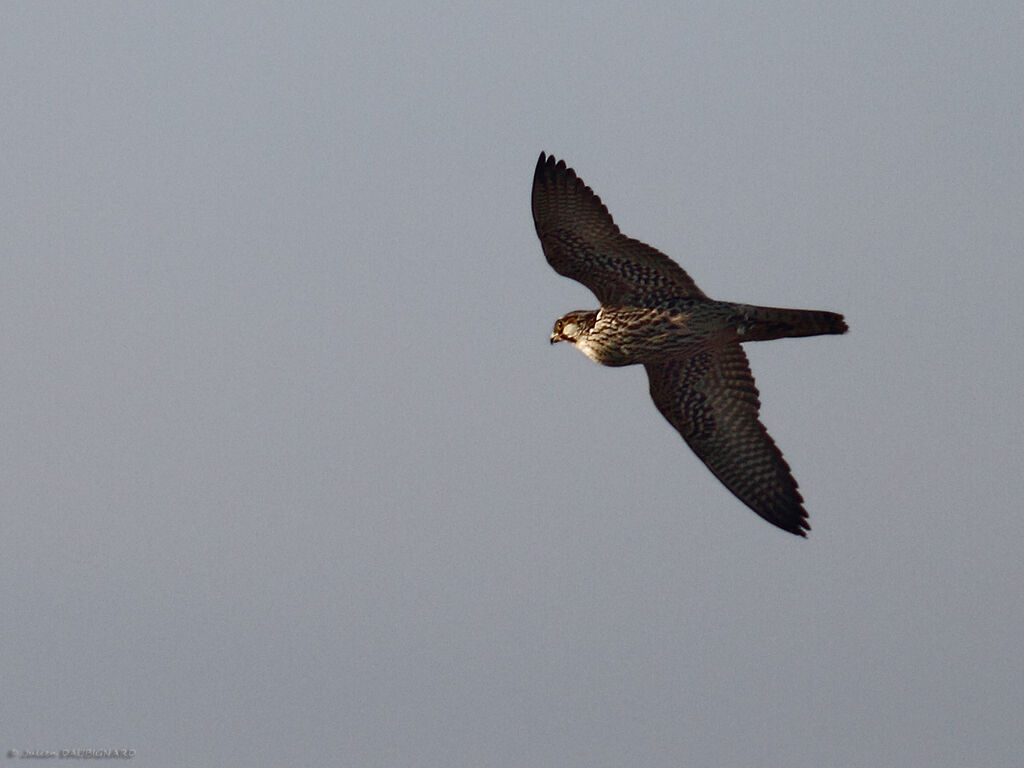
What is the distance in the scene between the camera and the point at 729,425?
1841 cm

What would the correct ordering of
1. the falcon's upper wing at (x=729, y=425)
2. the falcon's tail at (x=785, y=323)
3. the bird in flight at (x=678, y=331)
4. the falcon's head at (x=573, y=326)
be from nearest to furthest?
the falcon's tail at (x=785, y=323) → the bird in flight at (x=678, y=331) → the falcon's head at (x=573, y=326) → the falcon's upper wing at (x=729, y=425)

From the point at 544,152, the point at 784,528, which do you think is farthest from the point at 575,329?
the point at 784,528

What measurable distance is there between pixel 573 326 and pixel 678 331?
4.80 ft

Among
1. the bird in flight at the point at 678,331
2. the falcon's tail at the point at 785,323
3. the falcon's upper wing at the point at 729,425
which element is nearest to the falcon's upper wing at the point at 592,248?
the bird in flight at the point at 678,331

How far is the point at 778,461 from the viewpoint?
18.0 m

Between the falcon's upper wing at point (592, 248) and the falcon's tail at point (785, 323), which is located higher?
the falcon's upper wing at point (592, 248)

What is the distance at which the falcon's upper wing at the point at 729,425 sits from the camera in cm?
1794

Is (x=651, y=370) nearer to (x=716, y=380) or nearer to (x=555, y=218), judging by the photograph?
(x=716, y=380)

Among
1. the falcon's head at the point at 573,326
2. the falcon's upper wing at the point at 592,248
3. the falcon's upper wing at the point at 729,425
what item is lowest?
the falcon's upper wing at the point at 729,425

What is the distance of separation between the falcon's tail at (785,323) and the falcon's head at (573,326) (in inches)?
78.8

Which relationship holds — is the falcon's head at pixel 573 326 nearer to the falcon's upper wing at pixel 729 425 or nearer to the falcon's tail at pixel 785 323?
the falcon's upper wing at pixel 729 425

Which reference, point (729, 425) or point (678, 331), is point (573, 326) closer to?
point (678, 331)

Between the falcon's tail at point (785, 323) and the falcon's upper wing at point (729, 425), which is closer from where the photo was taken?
the falcon's tail at point (785, 323)

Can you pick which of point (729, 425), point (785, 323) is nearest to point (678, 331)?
point (785, 323)
